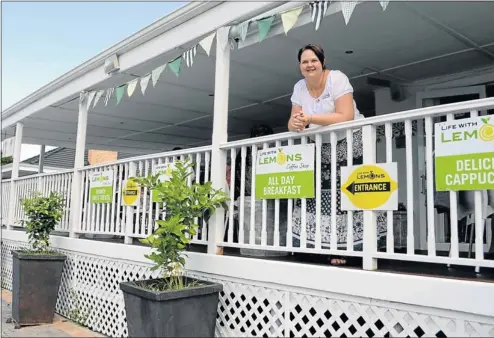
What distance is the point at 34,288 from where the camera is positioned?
4875 mm

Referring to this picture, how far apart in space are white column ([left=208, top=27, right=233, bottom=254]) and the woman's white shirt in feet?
2.50

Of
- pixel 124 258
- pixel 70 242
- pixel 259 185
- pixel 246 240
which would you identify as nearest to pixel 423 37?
pixel 259 185

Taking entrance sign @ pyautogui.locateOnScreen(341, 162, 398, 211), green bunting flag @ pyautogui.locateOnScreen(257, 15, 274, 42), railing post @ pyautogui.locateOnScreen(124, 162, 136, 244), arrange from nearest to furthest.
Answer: entrance sign @ pyautogui.locateOnScreen(341, 162, 398, 211) → green bunting flag @ pyautogui.locateOnScreen(257, 15, 274, 42) → railing post @ pyautogui.locateOnScreen(124, 162, 136, 244)

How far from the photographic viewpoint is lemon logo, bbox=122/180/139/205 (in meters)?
4.48

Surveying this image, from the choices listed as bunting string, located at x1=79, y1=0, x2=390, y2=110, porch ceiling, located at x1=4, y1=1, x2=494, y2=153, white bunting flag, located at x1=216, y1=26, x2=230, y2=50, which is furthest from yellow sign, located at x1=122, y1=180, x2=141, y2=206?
white bunting flag, located at x1=216, y1=26, x2=230, y2=50

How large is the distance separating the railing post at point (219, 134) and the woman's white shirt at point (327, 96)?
0.76m

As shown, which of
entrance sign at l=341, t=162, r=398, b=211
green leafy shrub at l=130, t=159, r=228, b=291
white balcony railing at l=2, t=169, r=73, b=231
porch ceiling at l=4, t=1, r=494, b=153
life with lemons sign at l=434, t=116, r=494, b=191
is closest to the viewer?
life with lemons sign at l=434, t=116, r=494, b=191

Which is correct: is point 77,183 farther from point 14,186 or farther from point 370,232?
point 370,232

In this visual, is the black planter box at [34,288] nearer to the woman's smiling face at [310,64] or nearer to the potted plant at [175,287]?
the potted plant at [175,287]

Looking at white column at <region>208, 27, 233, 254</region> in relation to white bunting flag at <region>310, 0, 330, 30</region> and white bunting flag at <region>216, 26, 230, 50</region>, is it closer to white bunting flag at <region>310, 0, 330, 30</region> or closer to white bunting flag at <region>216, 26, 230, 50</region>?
white bunting flag at <region>216, 26, 230, 50</region>

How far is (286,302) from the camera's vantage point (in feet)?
9.66

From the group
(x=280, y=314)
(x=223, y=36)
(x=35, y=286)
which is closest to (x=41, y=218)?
(x=35, y=286)

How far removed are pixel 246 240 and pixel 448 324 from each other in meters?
2.10

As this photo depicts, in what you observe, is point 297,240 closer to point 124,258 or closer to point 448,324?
point 448,324
